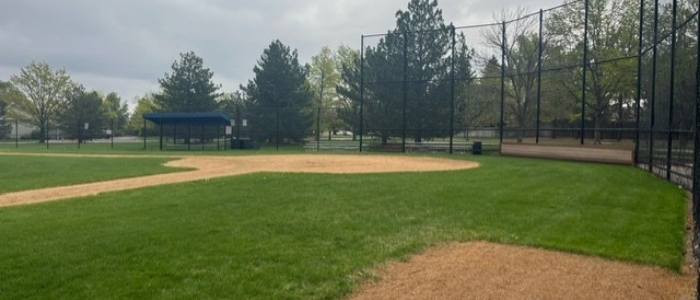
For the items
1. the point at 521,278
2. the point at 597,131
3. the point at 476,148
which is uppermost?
the point at 597,131

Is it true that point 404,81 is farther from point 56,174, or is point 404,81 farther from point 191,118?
point 56,174

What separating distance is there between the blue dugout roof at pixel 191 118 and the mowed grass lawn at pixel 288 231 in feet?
63.5

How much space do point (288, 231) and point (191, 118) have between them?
25325mm

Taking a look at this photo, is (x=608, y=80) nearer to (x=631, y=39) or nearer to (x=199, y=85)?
(x=631, y=39)

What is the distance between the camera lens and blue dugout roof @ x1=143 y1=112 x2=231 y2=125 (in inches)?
1121

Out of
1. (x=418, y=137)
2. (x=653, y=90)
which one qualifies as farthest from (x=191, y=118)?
(x=653, y=90)

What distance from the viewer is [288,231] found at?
224 inches

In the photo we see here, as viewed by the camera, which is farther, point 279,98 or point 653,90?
point 279,98

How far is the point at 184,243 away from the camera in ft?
16.6

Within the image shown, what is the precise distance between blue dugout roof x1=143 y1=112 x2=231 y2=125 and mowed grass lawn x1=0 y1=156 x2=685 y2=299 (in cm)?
1937

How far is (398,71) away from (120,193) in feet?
59.8

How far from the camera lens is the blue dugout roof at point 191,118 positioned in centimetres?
2847

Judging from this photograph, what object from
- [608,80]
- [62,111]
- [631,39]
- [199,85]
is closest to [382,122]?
[608,80]

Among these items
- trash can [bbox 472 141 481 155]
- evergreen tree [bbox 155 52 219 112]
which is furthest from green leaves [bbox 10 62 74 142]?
trash can [bbox 472 141 481 155]
